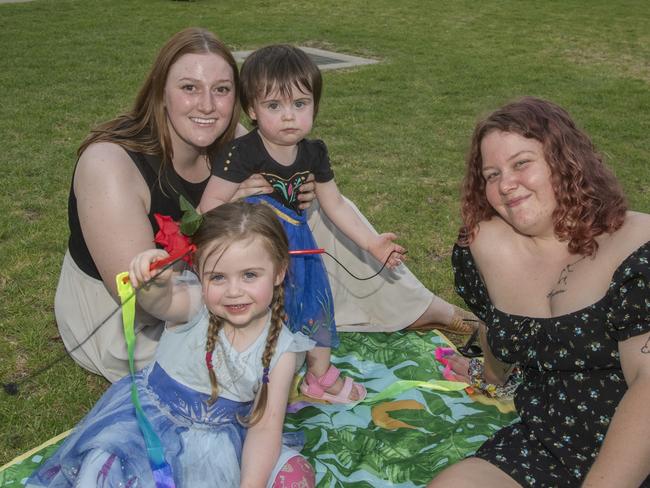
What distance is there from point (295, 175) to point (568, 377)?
149 centimetres

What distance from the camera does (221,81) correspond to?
3.27 m

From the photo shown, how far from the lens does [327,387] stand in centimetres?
359

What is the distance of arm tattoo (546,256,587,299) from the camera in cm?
258

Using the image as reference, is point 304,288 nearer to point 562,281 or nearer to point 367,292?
point 367,292

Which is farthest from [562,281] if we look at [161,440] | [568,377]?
[161,440]

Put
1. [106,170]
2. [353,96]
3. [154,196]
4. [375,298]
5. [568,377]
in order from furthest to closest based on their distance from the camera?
[353,96] < [375,298] < [154,196] < [106,170] < [568,377]

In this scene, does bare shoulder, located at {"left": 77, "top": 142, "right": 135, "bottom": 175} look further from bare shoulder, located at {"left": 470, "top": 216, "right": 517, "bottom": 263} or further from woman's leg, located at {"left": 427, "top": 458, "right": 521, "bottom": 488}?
woman's leg, located at {"left": 427, "top": 458, "right": 521, "bottom": 488}

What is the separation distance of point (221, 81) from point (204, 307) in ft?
3.44

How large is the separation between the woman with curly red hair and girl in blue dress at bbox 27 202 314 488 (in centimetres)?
68

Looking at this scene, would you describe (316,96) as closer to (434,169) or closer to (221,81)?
(221,81)

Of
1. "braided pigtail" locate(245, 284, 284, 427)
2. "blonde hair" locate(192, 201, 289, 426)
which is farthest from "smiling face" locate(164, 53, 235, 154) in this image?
"braided pigtail" locate(245, 284, 284, 427)

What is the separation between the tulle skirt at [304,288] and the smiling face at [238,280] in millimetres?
628

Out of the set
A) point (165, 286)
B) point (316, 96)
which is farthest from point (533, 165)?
point (165, 286)

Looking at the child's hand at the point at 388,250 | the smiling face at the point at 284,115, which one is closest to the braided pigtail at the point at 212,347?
the smiling face at the point at 284,115
